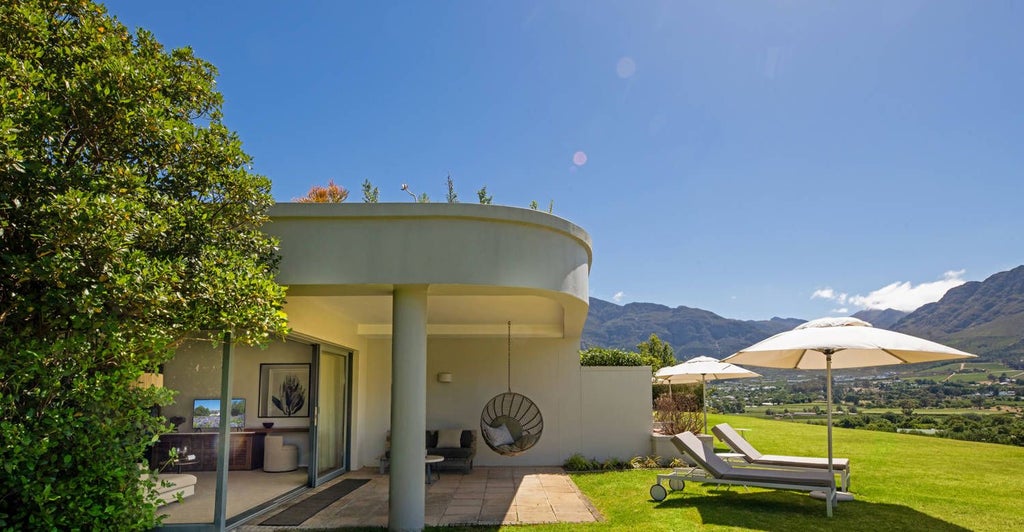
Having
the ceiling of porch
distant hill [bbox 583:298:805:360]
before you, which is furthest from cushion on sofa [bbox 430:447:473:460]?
distant hill [bbox 583:298:805:360]

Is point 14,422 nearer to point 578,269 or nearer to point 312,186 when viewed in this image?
point 578,269

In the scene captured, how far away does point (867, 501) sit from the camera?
26.1 feet

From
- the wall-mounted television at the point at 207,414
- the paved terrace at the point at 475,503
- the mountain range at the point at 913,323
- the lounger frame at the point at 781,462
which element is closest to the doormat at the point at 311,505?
the paved terrace at the point at 475,503

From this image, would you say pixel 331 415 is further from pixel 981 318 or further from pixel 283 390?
pixel 981 318

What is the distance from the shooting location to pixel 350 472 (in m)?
11.0

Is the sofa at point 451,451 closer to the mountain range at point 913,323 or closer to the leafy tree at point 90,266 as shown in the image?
the leafy tree at point 90,266

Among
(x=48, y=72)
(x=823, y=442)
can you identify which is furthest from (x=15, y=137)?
(x=823, y=442)

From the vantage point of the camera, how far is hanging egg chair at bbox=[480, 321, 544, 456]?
10711 millimetres

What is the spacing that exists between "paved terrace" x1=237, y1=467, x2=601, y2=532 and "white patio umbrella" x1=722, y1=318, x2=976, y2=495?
2.95 metres

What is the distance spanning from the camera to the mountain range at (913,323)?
54125 millimetres

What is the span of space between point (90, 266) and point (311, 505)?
500 cm

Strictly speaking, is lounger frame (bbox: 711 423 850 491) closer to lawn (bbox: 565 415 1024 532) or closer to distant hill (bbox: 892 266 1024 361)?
lawn (bbox: 565 415 1024 532)

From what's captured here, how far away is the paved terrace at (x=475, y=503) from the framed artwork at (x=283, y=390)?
122cm

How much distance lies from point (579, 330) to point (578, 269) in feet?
13.5
